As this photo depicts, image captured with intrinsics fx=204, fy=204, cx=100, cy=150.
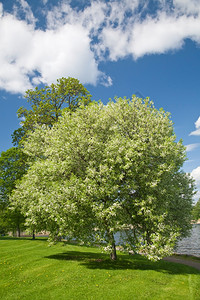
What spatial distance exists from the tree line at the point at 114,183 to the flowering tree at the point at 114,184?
75mm

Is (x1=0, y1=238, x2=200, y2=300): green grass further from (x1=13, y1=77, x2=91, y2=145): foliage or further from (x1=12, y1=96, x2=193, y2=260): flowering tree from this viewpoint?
(x1=13, y1=77, x2=91, y2=145): foliage

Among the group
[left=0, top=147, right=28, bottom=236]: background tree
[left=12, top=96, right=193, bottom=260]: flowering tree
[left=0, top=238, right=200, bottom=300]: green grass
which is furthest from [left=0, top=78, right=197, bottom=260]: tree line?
[left=0, top=147, right=28, bottom=236]: background tree

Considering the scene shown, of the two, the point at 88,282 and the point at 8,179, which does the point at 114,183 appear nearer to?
the point at 88,282

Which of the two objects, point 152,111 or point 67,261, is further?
point 152,111

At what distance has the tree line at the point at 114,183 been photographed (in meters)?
15.8

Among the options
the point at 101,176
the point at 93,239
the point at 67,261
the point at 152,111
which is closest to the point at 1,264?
the point at 67,261

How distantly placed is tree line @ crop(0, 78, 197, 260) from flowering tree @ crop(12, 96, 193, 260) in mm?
75

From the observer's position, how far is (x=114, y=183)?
1712 centimetres

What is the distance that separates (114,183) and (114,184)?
3.8 inches

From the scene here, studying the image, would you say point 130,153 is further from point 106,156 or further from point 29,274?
point 29,274

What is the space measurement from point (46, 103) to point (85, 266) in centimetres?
2583

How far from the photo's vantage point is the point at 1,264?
17.2m

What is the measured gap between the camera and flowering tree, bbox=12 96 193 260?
15.8m

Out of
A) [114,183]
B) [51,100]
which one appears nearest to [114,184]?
[114,183]
